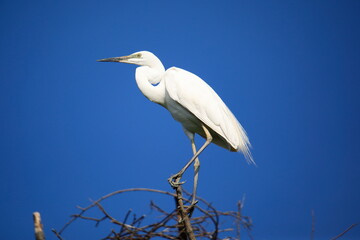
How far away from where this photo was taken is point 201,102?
8.96ft

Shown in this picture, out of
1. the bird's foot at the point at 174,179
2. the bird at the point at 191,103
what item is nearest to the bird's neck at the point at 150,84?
the bird at the point at 191,103

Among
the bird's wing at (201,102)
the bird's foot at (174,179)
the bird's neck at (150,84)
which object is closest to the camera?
the bird's foot at (174,179)

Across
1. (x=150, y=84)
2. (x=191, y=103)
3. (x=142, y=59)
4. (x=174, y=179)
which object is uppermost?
(x=142, y=59)

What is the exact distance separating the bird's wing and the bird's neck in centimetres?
10

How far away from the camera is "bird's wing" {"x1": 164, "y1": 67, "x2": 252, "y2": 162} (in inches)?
106

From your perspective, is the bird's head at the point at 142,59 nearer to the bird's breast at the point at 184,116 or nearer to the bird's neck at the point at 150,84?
the bird's neck at the point at 150,84

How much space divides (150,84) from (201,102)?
0.40m

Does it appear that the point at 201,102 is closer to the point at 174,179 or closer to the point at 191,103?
the point at 191,103

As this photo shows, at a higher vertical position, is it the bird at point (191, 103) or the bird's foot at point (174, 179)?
the bird at point (191, 103)

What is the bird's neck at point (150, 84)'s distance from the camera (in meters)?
2.85

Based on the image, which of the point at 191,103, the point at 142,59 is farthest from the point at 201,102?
the point at 142,59

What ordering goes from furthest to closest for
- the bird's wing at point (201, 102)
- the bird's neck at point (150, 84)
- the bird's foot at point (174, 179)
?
1. the bird's neck at point (150, 84)
2. the bird's wing at point (201, 102)
3. the bird's foot at point (174, 179)

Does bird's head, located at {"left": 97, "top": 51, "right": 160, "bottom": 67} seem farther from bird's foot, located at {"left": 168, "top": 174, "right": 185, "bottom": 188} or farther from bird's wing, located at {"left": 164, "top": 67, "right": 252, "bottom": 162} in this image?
bird's foot, located at {"left": 168, "top": 174, "right": 185, "bottom": 188}

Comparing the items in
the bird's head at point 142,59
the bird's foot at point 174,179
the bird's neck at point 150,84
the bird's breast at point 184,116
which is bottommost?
the bird's foot at point 174,179
